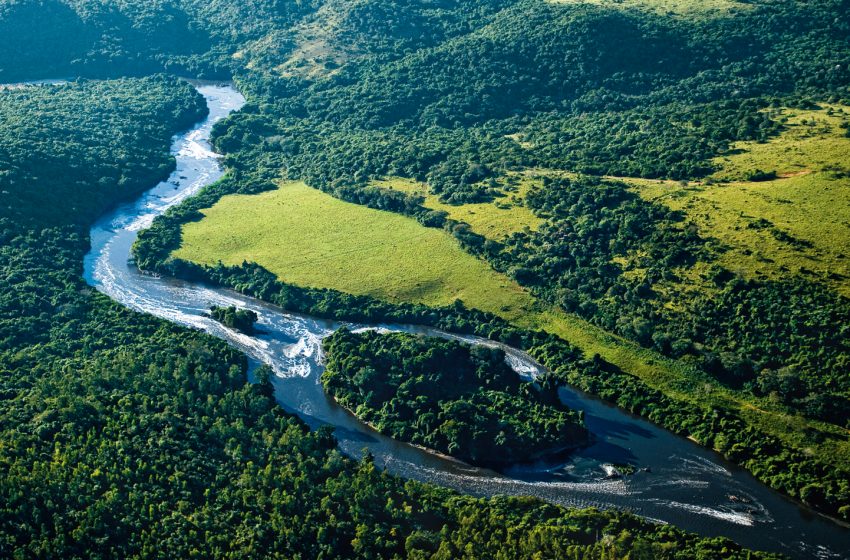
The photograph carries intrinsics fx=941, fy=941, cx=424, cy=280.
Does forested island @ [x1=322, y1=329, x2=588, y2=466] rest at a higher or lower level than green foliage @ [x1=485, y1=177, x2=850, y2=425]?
lower

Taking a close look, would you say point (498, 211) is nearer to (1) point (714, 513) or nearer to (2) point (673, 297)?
(2) point (673, 297)

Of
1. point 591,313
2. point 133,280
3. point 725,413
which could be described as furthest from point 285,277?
point 725,413

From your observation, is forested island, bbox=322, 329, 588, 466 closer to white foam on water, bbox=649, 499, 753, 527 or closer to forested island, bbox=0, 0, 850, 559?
forested island, bbox=0, 0, 850, 559

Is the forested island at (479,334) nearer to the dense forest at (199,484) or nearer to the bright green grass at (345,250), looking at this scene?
the dense forest at (199,484)

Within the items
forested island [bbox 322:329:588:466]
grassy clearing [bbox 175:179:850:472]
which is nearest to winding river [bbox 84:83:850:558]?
forested island [bbox 322:329:588:466]

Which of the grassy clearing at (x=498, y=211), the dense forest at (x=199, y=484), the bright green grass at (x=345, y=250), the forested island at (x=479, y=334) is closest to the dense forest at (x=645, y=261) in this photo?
the forested island at (x=479, y=334)

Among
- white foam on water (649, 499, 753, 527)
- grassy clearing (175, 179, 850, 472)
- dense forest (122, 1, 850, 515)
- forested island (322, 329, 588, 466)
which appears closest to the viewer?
white foam on water (649, 499, 753, 527)
